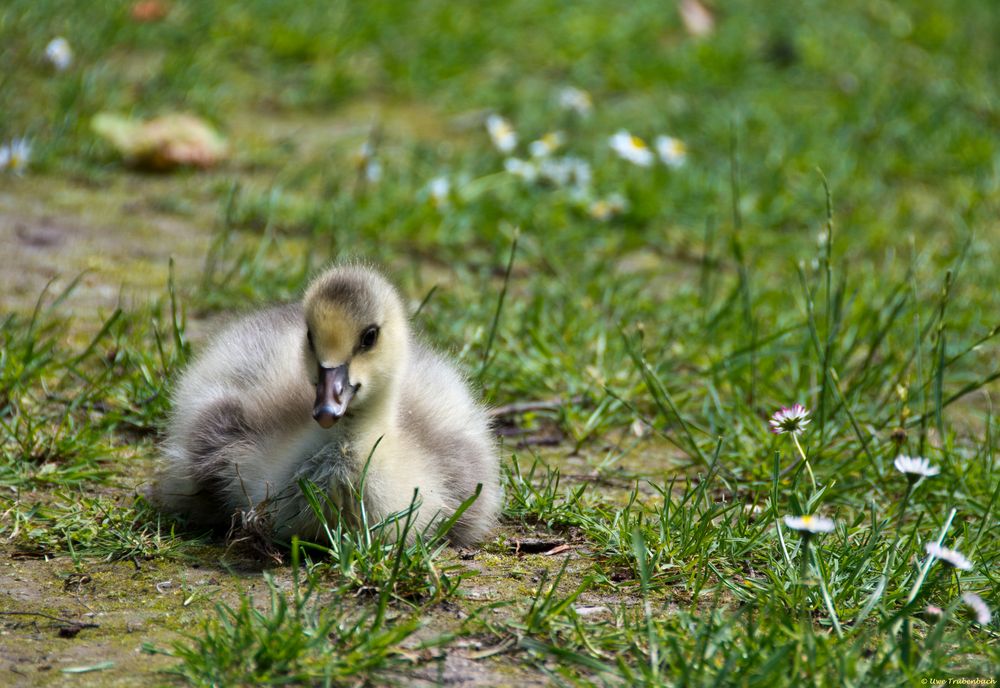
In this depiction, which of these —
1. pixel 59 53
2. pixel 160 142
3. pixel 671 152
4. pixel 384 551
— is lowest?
pixel 384 551

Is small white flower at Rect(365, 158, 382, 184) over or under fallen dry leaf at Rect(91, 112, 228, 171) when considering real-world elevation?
under

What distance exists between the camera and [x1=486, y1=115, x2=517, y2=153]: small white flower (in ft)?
19.8

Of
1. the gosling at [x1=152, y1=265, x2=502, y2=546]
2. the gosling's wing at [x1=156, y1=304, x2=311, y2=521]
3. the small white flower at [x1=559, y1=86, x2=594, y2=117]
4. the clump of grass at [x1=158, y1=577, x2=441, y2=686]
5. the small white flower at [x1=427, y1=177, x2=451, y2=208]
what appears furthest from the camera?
the small white flower at [x1=559, y1=86, x2=594, y2=117]

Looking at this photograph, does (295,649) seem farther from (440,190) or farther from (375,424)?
(440,190)

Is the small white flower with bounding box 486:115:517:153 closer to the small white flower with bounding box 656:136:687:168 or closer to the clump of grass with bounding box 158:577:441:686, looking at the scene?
the small white flower with bounding box 656:136:687:168

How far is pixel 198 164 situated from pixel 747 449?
126 inches

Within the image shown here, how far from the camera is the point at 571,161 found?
616cm

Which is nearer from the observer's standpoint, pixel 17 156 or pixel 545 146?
pixel 17 156

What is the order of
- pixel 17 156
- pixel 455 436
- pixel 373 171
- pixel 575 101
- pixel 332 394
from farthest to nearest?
pixel 575 101
pixel 373 171
pixel 17 156
pixel 455 436
pixel 332 394

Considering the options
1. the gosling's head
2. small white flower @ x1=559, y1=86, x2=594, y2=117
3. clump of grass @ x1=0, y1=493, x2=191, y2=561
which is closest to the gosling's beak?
the gosling's head

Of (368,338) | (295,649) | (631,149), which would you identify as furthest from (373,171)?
(295,649)

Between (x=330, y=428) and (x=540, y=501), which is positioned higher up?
(x=330, y=428)

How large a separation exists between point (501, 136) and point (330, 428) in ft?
11.2

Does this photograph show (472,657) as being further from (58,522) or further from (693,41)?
(693,41)
